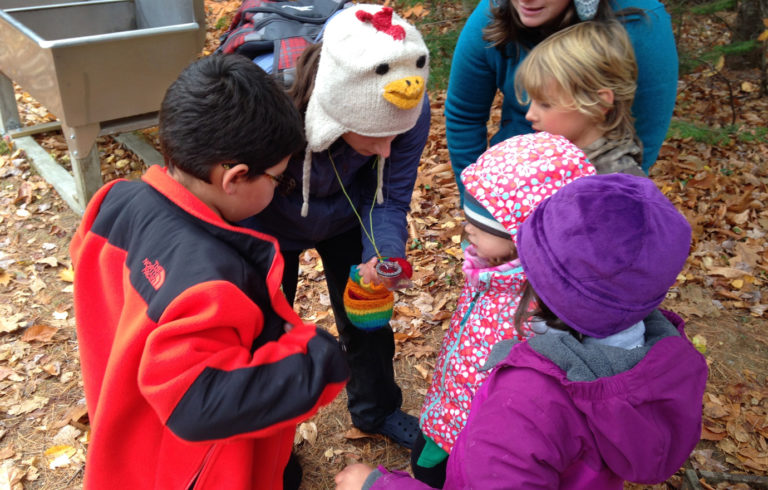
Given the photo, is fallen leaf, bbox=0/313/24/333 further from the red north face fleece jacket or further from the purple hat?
the purple hat

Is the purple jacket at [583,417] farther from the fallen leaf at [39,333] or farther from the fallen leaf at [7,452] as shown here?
the fallen leaf at [39,333]

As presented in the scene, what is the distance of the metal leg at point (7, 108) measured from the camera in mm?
6621

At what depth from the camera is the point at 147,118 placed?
215 inches

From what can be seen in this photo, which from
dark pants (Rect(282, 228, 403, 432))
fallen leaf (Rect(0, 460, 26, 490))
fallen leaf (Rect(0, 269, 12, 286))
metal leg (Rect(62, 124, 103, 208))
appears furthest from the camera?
metal leg (Rect(62, 124, 103, 208))

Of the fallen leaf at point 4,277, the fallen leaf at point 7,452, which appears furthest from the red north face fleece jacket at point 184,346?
the fallen leaf at point 4,277

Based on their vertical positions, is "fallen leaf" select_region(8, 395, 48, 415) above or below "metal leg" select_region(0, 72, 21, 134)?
above

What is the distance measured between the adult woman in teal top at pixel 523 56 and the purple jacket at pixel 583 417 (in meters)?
1.25

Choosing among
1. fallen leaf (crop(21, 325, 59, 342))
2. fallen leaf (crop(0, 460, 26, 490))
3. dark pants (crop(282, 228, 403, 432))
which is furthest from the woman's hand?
fallen leaf (crop(21, 325, 59, 342))

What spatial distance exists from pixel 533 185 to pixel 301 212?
3.09 ft

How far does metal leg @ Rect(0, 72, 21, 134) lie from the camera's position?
6621mm

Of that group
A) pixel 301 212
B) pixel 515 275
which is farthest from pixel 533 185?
pixel 301 212

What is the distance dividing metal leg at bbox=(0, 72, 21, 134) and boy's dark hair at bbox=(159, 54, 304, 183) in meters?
6.22

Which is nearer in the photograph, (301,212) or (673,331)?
(673,331)

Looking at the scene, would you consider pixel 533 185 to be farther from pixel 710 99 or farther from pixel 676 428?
pixel 710 99
